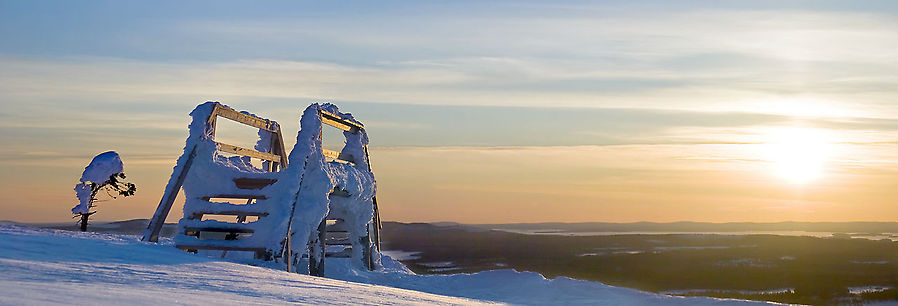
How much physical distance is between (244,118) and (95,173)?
562cm

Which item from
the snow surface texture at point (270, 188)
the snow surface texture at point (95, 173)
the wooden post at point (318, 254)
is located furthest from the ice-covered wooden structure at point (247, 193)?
the snow surface texture at point (95, 173)

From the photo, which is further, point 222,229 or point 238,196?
point 238,196

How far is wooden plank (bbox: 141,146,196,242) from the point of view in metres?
13.7

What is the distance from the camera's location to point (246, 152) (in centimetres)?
1593

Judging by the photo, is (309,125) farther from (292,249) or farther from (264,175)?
(292,249)

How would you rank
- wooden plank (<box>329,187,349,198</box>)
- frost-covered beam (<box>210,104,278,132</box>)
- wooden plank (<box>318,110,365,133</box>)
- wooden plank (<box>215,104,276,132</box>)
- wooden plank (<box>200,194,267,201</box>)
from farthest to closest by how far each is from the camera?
wooden plank (<box>329,187,349,198</box>)
wooden plank (<box>318,110,365,133</box>)
wooden plank (<box>215,104,276,132</box>)
frost-covered beam (<box>210,104,278,132</box>)
wooden plank (<box>200,194,267,201</box>)

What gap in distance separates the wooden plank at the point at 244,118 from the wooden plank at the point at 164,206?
1017 mm

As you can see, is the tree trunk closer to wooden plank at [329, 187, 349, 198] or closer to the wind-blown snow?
wooden plank at [329, 187, 349, 198]

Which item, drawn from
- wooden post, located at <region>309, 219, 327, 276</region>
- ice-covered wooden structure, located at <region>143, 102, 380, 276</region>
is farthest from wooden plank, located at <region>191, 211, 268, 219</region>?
wooden post, located at <region>309, 219, 327, 276</region>

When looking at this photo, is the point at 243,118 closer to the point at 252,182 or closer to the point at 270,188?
the point at 252,182

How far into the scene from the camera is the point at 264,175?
47.8 ft

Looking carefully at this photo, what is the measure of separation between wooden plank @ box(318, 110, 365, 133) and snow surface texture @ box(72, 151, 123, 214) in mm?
5841

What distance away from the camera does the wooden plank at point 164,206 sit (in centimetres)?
1371

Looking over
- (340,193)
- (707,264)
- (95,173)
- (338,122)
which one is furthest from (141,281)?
(707,264)
